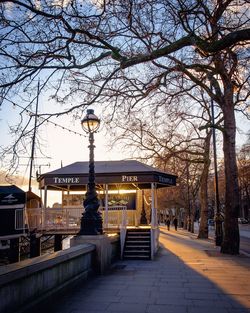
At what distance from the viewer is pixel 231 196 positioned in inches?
738

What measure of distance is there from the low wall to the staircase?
302 inches

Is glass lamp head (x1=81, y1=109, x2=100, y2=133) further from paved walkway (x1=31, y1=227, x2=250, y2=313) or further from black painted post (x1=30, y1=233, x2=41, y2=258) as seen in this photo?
black painted post (x1=30, y1=233, x2=41, y2=258)

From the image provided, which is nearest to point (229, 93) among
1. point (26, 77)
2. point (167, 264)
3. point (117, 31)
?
point (167, 264)

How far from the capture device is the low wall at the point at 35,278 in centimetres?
538

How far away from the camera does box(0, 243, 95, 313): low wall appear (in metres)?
5.38

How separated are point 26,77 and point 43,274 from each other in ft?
17.2

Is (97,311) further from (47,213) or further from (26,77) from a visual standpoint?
(47,213)

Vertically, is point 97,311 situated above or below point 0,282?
below

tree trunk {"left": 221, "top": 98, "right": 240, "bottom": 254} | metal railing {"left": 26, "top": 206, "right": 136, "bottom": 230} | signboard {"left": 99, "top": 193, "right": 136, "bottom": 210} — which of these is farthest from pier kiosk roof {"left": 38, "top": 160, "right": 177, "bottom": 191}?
signboard {"left": 99, "top": 193, "right": 136, "bottom": 210}

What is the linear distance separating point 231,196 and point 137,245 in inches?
202

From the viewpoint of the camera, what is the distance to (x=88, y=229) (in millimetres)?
11547

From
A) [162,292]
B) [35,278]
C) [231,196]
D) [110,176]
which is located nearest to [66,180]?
[110,176]

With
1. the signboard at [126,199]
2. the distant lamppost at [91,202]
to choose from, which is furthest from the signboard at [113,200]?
the distant lamppost at [91,202]

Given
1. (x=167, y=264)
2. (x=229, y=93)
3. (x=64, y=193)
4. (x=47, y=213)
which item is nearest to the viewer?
(x=167, y=264)
